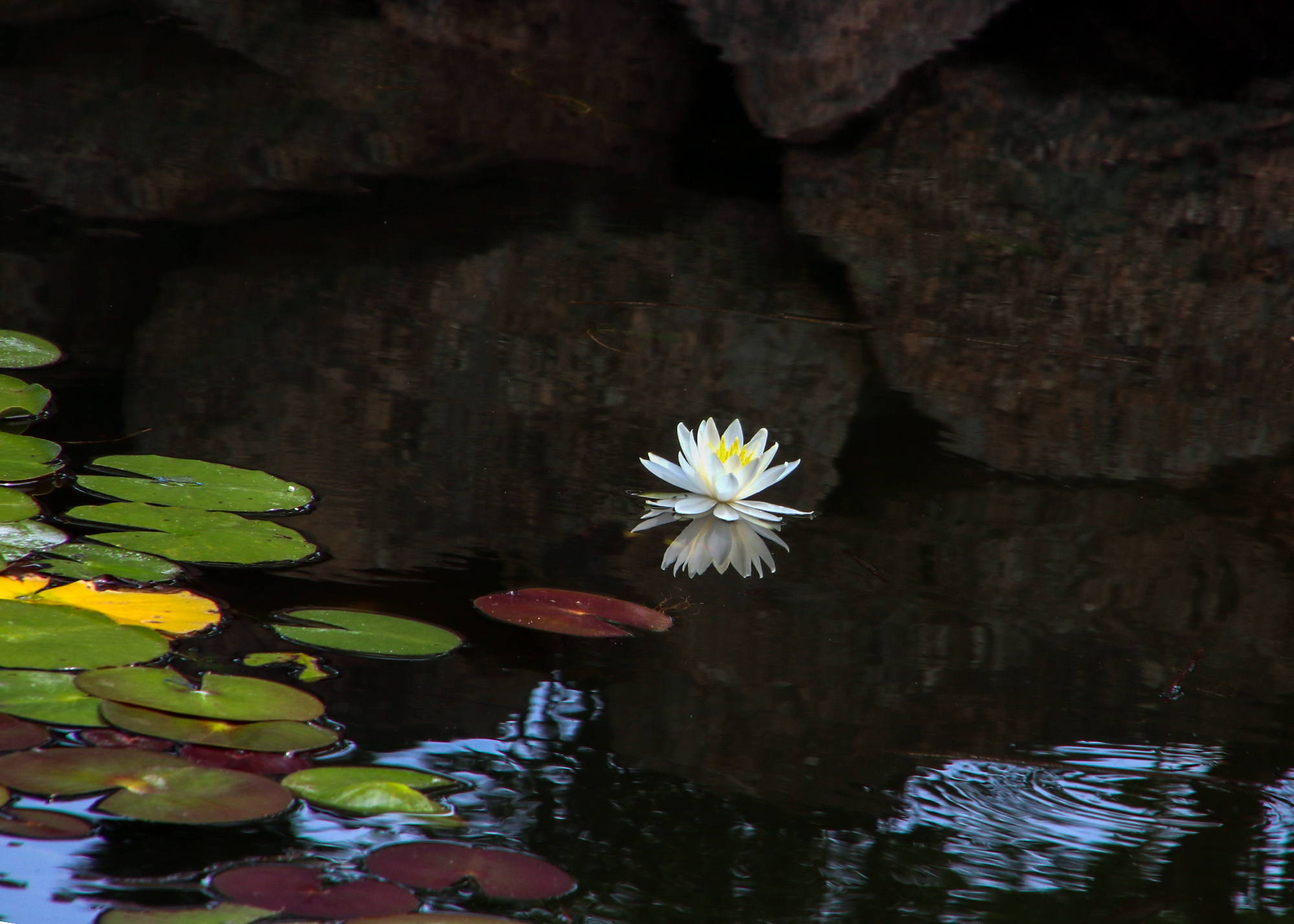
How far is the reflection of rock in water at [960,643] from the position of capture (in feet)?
3.54

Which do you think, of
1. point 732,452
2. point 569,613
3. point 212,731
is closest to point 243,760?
point 212,731

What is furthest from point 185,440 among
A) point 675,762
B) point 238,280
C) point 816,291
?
point 816,291

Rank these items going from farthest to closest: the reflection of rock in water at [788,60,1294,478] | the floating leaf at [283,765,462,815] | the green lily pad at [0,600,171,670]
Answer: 1. the reflection of rock in water at [788,60,1294,478]
2. the green lily pad at [0,600,171,670]
3. the floating leaf at [283,765,462,815]

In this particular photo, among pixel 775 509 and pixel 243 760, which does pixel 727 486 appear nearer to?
pixel 775 509

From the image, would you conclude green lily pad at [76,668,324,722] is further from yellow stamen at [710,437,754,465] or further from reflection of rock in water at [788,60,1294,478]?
reflection of rock in water at [788,60,1294,478]

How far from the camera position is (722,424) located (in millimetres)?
Result: 1777

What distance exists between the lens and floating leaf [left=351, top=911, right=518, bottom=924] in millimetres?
753

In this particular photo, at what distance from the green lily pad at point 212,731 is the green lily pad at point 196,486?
0.43 metres

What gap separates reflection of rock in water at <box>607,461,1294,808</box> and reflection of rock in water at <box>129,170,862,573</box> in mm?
179

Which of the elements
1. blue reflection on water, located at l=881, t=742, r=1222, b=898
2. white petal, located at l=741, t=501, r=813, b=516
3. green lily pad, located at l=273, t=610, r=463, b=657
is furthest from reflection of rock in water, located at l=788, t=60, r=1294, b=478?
green lily pad, located at l=273, t=610, r=463, b=657

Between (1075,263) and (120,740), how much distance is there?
2.35 meters

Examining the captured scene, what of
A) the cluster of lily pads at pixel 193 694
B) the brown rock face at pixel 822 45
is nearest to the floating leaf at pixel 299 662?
the cluster of lily pads at pixel 193 694

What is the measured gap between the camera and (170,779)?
34.0 inches

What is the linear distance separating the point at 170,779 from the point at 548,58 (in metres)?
3.56
